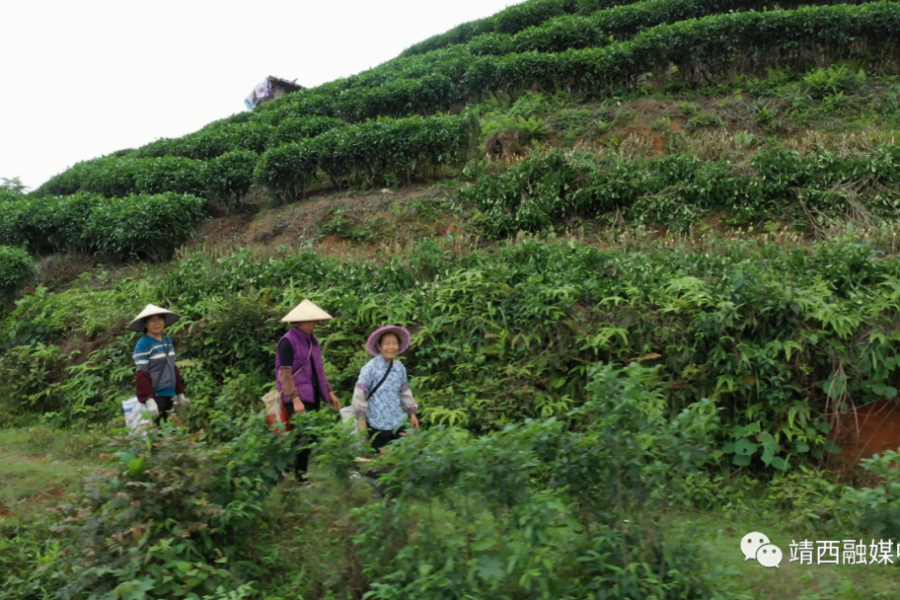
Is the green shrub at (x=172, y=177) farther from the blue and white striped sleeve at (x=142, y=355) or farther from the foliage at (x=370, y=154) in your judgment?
the blue and white striped sleeve at (x=142, y=355)

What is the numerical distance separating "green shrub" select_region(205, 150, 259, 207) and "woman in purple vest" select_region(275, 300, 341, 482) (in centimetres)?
878

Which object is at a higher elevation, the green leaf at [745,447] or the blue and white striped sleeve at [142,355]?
the blue and white striped sleeve at [142,355]

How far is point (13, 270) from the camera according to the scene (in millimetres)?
11555

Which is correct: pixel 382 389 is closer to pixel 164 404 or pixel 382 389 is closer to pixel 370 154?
pixel 164 404

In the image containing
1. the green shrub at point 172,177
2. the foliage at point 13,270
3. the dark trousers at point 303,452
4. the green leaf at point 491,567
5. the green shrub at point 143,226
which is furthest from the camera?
the green shrub at point 172,177

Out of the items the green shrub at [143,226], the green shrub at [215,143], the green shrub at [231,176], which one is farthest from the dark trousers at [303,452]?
the green shrub at [215,143]

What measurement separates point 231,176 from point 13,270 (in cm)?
415

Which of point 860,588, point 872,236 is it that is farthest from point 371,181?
point 860,588

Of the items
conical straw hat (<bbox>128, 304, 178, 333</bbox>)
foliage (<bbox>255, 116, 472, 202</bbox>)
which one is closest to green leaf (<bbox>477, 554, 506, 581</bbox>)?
conical straw hat (<bbox>128, 304, 178, 333</bbox>)

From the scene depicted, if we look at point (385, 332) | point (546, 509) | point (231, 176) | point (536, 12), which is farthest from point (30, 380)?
point (536, 12)

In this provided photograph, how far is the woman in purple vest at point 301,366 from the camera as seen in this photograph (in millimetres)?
5727

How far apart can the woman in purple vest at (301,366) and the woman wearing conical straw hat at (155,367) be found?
4.19 feet

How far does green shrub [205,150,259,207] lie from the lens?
1385cm

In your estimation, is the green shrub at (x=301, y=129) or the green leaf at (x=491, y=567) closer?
the green leaf at (x=491, y=567)
